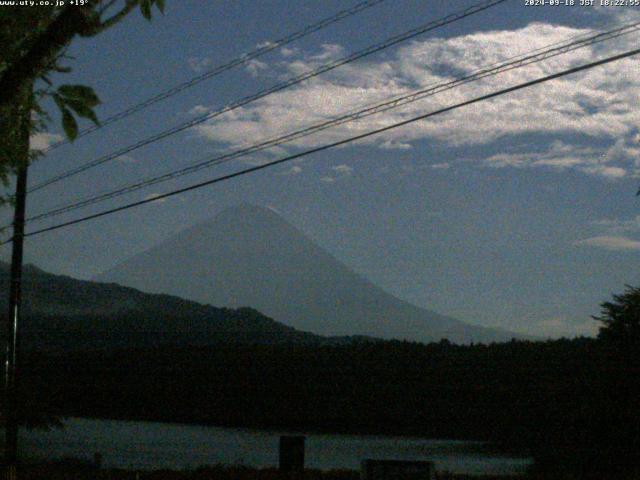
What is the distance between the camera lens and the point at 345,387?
77562mm

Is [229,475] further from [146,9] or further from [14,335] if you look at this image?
[146,9]

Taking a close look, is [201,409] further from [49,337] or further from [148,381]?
[49,337]

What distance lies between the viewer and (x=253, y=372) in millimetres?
86750

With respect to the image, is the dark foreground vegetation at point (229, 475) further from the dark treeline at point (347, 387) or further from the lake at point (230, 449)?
the dark treeline at point (347, 387)

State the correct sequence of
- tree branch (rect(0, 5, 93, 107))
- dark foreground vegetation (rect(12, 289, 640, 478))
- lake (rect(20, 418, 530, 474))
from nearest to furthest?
tree branch (rect(0, 5, 93, 107))
lake (rect(20, 418, 530, 474))
dark foreground vegetation (rect(12, 289, 640, 478))

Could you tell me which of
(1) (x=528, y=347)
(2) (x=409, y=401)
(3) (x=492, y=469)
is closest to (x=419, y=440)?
(2) (x=409, y=401)

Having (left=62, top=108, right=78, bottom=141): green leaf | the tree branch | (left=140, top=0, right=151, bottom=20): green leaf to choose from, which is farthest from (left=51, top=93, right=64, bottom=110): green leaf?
(left=140, top=0, right=151, bottom=20): green leaf

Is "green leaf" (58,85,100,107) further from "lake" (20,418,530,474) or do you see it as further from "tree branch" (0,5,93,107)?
"lake" (20,418,530,474)

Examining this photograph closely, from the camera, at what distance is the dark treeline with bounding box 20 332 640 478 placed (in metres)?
62.1

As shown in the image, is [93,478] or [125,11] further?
[93,478]

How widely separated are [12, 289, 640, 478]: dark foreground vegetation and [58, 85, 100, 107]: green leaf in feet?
87.1

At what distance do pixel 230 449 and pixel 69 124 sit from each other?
1794 inches

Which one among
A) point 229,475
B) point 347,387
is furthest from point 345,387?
point 229,475

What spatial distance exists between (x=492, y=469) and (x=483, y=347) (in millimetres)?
35069
